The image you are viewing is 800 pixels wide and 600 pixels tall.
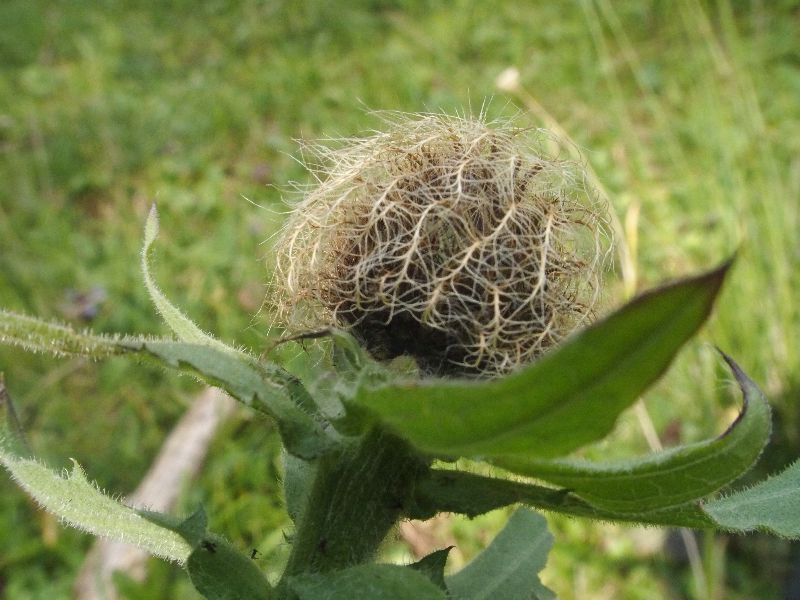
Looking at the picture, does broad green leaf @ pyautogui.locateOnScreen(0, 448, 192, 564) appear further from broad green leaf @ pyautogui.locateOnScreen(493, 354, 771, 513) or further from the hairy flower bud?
broad green leaf @ pyautogui.locateOnScreen(493, 354, 771, 513)

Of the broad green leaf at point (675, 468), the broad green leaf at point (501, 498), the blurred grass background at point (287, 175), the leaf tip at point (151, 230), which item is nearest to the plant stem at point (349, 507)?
the broad green leaf at point (501, 498)

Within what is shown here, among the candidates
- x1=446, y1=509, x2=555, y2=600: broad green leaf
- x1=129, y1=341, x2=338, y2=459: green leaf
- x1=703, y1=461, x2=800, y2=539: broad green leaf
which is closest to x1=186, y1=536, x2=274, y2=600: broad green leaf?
x1=129, y1=341, x2=338, y2=459: green leaf

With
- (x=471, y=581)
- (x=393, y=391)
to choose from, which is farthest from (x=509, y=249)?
(x=471, y=581)

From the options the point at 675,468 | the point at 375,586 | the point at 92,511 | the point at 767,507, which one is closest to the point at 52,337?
the point at 92,511

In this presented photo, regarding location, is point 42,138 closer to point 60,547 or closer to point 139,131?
point 139,131

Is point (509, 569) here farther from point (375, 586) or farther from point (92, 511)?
point (92, 511)

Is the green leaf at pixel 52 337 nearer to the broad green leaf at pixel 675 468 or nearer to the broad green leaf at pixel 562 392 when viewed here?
the broad green leaf at pixel 562 392

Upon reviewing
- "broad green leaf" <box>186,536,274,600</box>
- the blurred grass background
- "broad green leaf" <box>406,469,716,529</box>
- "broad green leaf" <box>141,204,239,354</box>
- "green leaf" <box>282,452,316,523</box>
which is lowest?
the blurred grass background
